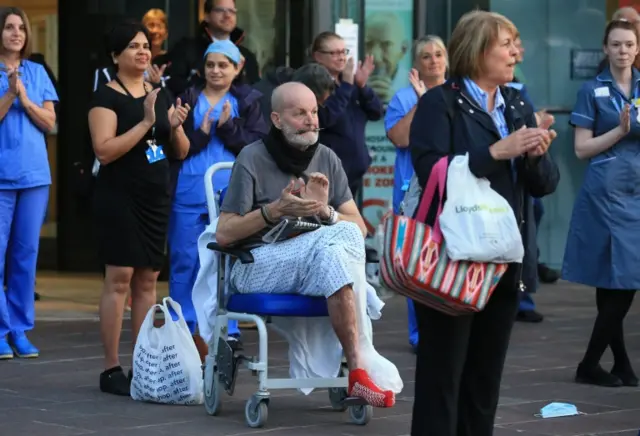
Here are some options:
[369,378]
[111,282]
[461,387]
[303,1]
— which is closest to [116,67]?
[111,282]

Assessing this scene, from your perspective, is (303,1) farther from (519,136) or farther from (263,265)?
(519,136)

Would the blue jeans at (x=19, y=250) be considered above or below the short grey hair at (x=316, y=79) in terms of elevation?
below

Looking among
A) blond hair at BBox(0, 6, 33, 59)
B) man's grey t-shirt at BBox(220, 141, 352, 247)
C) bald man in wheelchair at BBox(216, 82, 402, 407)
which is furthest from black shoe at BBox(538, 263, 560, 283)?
man's grey t-shirt at BBox(220, 141, 352, 247)

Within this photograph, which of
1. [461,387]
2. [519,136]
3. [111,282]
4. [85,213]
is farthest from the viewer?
[85,213]

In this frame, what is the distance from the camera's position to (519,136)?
16.6 feet

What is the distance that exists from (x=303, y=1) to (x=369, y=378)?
21.1 feet

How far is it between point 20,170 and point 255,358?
253cm

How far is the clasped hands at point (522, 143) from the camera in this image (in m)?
5.03

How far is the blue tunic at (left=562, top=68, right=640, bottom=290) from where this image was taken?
8180 millimetres

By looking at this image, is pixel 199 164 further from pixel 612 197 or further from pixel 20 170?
pixel 612 197

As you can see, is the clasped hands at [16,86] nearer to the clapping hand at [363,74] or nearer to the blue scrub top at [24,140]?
the blue scrub top at [24,140]

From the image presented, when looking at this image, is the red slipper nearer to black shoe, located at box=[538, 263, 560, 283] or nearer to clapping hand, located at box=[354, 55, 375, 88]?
clapping hand, located at box=[354, 55, 375, 88]

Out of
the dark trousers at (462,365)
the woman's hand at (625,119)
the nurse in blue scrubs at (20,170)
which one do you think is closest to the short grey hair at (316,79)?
the nurse in blue scrubs at (20,170)

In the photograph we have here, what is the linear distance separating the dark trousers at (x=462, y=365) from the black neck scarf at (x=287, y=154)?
1802 mm
